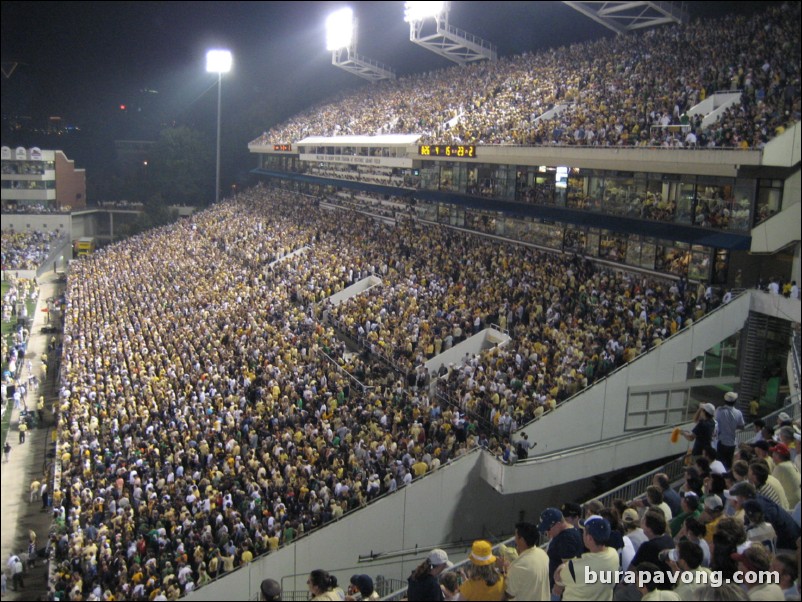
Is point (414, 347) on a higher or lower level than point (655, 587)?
lower

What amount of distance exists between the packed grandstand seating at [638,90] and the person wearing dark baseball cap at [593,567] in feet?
39.0

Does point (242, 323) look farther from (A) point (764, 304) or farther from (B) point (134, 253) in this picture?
(B) point (134, 253)

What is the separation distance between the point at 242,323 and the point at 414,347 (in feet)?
21.8

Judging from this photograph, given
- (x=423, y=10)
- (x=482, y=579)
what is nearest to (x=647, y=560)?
(x=482, y=579)

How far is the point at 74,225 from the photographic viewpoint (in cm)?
5128

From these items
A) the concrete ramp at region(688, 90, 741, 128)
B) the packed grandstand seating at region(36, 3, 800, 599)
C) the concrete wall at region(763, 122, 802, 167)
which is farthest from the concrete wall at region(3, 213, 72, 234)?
the concrete wall at region(763, 122, 802, 167)

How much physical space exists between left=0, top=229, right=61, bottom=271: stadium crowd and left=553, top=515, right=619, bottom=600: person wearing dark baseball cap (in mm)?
38526

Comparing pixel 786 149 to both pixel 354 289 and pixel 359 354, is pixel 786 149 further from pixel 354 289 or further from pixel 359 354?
pixel 354 289

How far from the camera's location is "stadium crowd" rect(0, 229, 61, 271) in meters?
39.5

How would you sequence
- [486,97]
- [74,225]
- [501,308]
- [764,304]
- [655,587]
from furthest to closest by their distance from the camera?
[74,225] → [486,97] → [501,308] → [764,304] → [655,587]

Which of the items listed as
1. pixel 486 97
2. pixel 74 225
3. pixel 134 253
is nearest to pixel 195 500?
pixel 486 97

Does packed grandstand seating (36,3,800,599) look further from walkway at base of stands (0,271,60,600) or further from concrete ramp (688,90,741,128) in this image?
walkway at base of stands (0,271,60,600)

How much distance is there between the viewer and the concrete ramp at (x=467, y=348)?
17297mm

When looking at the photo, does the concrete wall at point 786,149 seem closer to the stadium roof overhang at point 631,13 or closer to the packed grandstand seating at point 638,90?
the packed grandstand seating at point 638,90
